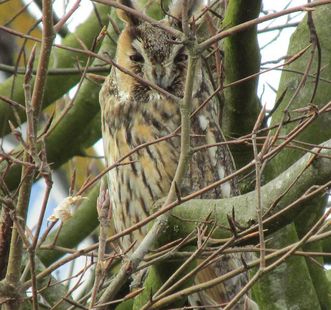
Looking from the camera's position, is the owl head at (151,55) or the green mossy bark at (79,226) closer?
the owl head at (151,55)

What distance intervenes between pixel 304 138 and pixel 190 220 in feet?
4.57

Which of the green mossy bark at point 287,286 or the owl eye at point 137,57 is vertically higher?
the owl eye at point 137,57

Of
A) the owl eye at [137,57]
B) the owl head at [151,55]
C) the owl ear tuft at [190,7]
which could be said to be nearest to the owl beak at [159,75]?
the owl head at [151,55]

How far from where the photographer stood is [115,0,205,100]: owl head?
3.83 m

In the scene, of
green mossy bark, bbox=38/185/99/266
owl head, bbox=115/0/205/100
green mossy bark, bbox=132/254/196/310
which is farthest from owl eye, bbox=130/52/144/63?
green mossy bark, bbox=132/254/196/310

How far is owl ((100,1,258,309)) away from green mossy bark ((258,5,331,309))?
22 centimetres

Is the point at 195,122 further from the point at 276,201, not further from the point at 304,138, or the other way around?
the point at 276,201

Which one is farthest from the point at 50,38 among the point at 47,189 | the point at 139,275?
the point at 139,275

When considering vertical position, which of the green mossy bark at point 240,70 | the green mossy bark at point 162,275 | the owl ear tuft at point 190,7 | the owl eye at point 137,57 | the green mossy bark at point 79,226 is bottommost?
the green mossy bark at point 162,275

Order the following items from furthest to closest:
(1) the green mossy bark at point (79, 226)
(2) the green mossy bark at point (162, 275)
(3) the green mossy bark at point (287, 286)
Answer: (1) the green mossy bark at point (79, 226) → (3) the green mossy bark at point (287, 286) → (2) the green mossy bark at point (162, 275)

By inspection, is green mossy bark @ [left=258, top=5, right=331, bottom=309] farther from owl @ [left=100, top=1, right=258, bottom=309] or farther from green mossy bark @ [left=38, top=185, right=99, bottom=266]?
green mossy bark @ [left=38, top=185, right=99, bottom=266]

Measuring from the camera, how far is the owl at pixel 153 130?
3834mm

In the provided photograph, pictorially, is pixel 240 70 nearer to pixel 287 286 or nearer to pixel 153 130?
pixel 153 130

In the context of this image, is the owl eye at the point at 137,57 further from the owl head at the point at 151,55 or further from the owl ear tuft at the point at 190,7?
the owl ear tuft at the point at 190,7
